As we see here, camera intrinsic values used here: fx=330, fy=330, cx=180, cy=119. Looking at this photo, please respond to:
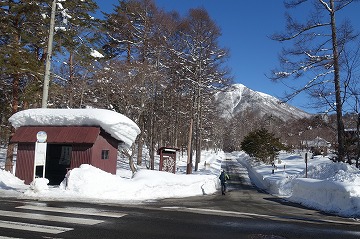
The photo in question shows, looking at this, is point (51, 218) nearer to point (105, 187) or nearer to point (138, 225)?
point (138, 225)

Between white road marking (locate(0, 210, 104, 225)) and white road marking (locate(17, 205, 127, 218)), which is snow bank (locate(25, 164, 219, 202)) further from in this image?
white road marking (locate(0, 210, 104, 225))

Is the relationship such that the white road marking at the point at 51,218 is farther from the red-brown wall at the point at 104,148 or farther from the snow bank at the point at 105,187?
the red-brown wall at the point at 104,148

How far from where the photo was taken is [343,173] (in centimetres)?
1575

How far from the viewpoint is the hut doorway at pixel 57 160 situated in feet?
65.9

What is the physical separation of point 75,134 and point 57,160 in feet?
15.8

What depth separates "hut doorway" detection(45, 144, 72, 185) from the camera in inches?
790

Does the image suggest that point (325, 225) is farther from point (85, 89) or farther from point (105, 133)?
point (85, 89)

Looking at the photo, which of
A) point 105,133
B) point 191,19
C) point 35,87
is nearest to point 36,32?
point 35,87

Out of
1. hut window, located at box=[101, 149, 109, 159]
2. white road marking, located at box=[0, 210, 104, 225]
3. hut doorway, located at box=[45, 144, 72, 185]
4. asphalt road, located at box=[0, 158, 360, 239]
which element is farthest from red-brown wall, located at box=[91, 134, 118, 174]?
white road marking, located at box=[0, 210, 104, 225]

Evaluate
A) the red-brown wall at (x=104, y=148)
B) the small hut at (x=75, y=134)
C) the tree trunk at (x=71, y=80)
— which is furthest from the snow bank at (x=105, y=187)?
the tree trunk at (x=71, y=80)

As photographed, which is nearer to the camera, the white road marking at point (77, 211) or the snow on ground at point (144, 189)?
the white road marking at point (77, 211)

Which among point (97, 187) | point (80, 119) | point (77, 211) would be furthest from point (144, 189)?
point (77, 211)

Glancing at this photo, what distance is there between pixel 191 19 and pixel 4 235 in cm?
2673

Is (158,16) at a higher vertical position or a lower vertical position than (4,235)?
higher
